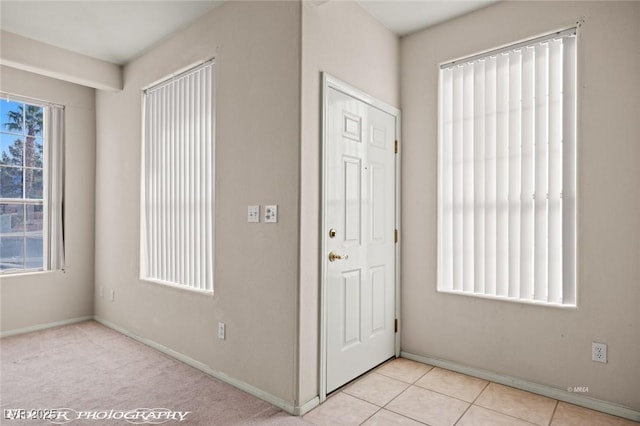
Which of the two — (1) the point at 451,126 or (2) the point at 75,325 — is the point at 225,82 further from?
(2) the point at 75,325

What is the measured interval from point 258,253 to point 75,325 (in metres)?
3.00

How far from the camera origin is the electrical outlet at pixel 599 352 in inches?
92.7

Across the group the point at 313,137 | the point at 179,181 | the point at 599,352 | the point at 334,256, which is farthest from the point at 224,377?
the point at 599,352

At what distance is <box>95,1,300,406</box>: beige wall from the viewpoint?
2.36 meters

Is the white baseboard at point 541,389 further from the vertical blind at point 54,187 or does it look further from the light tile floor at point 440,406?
the vertical blind at point 54,187

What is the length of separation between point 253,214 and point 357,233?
2.61 ft

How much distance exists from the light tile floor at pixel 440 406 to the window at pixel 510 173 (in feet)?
2.19

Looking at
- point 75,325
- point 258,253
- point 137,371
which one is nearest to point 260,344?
point 258,253

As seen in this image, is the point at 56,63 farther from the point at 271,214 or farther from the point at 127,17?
the point at 271,214

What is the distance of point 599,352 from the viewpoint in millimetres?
2371

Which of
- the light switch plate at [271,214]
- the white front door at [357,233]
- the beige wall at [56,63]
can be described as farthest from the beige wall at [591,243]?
the beige wall at [56,63]

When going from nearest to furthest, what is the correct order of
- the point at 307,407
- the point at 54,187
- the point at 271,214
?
the point at 307,407 → the point at 271,214 → the point at 54,187

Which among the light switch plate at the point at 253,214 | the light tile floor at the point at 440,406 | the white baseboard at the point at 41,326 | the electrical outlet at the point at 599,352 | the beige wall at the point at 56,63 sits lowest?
the light tile floor at the point at 440,406

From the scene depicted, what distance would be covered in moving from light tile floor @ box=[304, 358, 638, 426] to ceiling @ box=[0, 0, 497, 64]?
265 cm
